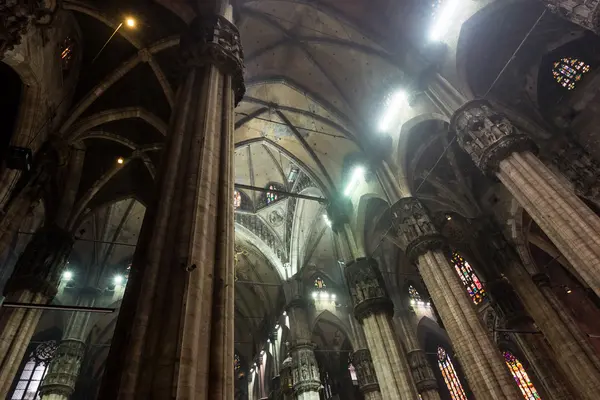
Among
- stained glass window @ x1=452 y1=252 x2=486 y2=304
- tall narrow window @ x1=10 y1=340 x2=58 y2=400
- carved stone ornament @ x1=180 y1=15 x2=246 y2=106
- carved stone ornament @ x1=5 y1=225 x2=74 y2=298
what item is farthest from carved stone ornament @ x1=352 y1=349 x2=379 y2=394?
tall narrow window @ x1=10 y1=340 x2=58 y2=400

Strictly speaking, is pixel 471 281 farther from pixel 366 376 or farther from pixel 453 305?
pixel 453 305

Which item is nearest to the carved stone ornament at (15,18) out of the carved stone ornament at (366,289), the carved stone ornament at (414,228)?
the carved stone ornament at (414,228)

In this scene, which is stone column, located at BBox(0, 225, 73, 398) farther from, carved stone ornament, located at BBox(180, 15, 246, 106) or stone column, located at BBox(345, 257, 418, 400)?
stone column, located at BBox(345, 257, 418, 400)

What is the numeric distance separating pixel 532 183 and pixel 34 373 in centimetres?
1792

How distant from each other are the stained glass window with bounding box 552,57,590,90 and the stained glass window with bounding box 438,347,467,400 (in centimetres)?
1295

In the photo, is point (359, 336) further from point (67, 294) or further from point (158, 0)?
point (158, 0)

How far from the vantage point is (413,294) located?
717 inches

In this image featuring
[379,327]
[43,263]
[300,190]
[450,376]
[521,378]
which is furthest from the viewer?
[450,376]

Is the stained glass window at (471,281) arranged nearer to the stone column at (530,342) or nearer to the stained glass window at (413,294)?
the stained glass window at (413,294)

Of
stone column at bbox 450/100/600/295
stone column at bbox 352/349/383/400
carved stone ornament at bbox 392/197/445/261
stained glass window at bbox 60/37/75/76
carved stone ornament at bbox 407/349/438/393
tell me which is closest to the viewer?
stone column at bbox 450/100/600/295

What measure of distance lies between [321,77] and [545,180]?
28.3 ft

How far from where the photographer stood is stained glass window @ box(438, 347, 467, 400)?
55.8ft

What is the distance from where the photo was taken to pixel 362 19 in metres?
11.9

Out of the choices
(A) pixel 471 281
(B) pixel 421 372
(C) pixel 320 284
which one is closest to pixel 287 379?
(C) pixel 320 284
